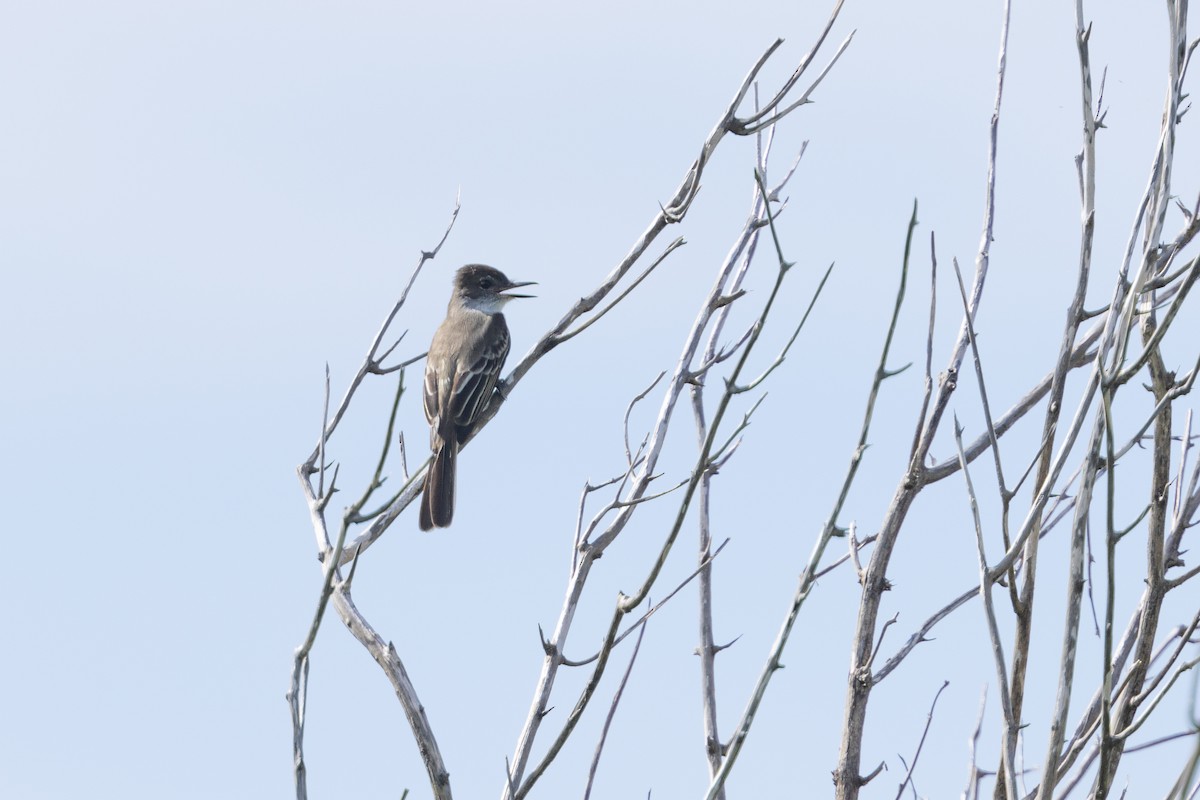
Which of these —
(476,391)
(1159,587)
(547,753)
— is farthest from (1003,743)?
(476,391)

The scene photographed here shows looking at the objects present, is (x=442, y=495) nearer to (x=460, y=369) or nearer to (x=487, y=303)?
(x=460, y=369)

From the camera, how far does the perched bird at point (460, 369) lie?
10.2m

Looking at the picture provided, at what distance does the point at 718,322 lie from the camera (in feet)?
18.8

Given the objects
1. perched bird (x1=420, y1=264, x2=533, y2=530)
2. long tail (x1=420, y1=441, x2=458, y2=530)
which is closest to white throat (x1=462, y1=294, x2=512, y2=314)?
perched bird (x1=420, y1=264, x2=533, y2=530)

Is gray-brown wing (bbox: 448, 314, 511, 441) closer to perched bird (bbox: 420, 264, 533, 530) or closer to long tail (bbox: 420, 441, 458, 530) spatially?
perched bird (bbox: 420, 264, 533, 530)

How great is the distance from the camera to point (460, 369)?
11.0 meters

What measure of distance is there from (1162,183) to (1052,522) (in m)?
1.27

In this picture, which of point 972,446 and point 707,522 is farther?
point 707,522

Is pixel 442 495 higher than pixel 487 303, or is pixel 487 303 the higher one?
pixel 487 303

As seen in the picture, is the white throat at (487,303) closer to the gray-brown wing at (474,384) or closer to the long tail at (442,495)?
the gray-brown wing at (474,384)

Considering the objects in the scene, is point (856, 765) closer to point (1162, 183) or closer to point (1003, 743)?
point (1003, 743)

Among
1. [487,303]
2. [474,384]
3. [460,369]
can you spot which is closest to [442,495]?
[474,384]

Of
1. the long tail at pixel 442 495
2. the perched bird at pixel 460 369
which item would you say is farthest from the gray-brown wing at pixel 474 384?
the long tail at pixel 442 495

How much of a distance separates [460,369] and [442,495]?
1.17 meters
